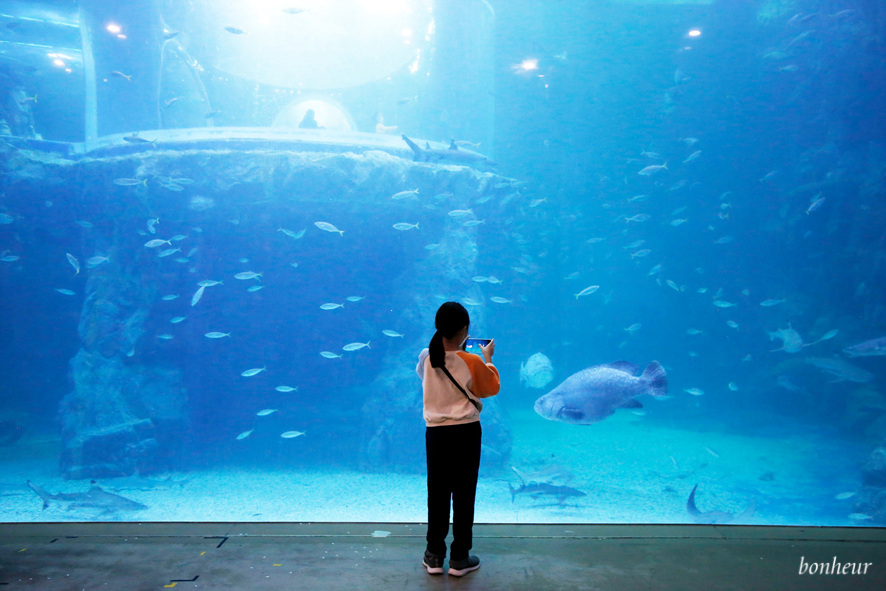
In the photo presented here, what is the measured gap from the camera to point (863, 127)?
37.1 feet

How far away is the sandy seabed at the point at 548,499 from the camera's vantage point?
610cm

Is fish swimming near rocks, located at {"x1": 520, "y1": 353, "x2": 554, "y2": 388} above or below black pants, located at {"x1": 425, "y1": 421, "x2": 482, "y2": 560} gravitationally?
above

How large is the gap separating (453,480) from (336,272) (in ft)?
37.3

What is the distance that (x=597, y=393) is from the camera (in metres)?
4.98

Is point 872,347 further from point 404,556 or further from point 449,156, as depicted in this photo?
point 449,156

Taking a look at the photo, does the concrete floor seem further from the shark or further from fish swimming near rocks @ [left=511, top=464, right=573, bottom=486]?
the shark

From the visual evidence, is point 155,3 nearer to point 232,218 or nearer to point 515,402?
Answer: point 232,218

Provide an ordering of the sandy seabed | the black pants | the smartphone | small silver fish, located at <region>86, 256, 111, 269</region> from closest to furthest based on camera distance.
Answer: the black pants
the smartphone
the sandy seabed
small silver fish, located at <region>86, 256, 111, 269</region>

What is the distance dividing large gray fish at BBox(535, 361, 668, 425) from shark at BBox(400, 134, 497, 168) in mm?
5819

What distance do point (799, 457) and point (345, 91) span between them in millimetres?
15027

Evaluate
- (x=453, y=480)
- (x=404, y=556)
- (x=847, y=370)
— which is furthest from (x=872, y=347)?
(x=404, y=556)

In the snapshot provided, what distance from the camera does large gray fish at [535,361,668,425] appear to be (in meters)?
4.64

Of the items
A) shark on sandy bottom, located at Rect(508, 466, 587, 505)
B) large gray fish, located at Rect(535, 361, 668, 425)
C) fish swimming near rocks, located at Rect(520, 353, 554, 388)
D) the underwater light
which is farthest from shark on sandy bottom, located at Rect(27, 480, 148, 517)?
the underwater light

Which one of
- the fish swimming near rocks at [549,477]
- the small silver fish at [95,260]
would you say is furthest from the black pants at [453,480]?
the small silver fish at [95,260]
